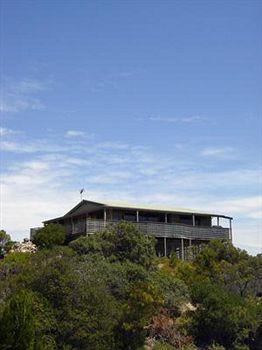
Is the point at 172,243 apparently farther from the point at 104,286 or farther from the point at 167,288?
the point at 104,286

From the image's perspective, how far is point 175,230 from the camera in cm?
4947

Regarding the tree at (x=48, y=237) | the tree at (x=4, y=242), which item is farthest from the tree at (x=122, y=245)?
the tree at (x=4, y=242)

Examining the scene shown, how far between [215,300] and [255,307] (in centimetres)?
293

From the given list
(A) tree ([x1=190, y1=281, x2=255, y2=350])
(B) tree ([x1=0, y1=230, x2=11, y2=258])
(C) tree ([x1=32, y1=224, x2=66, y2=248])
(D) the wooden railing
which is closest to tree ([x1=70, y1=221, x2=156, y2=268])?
(A) tree ([x1=190, y1=281, x2=255, y2=350])

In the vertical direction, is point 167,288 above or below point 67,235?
below

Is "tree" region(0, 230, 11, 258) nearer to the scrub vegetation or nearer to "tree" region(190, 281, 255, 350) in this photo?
the scrub vegetation

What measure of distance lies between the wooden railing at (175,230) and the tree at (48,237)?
6.95ft

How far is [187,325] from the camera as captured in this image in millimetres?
32625

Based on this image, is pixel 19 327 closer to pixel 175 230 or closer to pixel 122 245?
pixel 122 245

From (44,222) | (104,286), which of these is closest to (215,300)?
(104,286)

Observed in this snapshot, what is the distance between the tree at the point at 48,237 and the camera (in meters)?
43.4

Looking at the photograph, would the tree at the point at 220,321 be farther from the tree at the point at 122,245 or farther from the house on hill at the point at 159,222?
the house on hill at the point at 159,222

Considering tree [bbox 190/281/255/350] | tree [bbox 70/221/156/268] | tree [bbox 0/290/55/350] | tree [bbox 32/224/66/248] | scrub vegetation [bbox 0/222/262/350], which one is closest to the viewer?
tree [bbox 0/290/55/350]

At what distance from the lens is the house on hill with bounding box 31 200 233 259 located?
47625 millimetres
